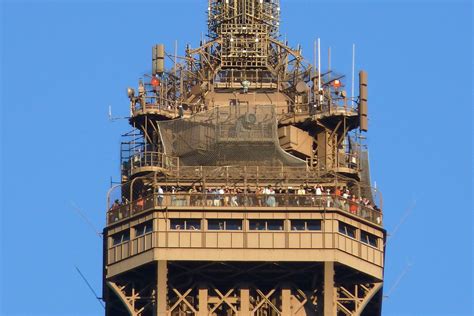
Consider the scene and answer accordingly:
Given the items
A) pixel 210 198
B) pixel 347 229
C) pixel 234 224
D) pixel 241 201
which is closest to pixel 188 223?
pixel 210 198

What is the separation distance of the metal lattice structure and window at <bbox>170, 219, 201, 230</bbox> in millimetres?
66

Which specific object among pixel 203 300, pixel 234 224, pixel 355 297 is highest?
pixel 234 224

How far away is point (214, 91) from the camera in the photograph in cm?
19362

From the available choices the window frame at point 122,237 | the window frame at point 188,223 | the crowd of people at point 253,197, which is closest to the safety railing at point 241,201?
the crowd of people at point 253,197

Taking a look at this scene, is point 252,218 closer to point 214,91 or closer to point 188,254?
point 188,254

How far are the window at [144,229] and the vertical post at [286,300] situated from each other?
990cm

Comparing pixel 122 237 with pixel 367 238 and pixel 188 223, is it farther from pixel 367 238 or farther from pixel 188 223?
pixel 367 238

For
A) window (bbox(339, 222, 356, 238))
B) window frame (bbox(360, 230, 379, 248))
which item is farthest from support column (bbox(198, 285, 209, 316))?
window frame (bbox(360, 230, 379, 248))

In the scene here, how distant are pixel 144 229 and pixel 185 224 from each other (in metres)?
2.93

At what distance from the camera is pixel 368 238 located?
183375 mm

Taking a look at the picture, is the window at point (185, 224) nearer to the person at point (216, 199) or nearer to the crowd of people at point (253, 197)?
the crowd of people at point (253, 197)

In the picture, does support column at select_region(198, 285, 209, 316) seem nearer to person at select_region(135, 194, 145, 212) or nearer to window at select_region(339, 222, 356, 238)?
person at select_region(135, 194, 145, 212)

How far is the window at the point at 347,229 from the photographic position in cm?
18075

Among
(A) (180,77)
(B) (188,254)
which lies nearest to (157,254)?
(B) (188,254)
